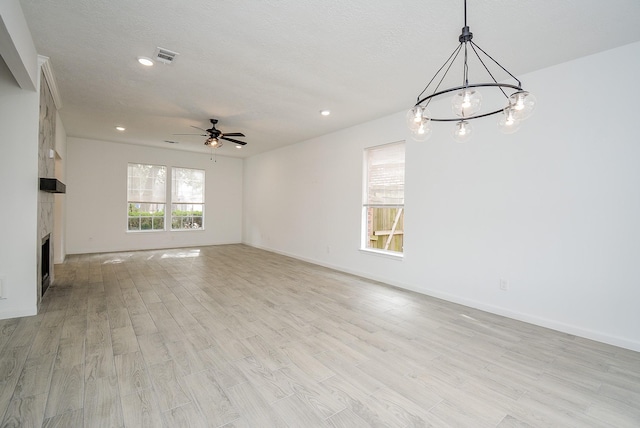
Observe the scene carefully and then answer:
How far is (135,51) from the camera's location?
296cm

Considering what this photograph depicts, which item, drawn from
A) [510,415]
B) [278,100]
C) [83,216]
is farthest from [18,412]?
[83,216]

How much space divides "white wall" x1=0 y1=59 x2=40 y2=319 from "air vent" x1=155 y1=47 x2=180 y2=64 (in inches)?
57.2

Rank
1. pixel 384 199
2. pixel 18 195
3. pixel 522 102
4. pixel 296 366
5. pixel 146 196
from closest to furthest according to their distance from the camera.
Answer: pixel 522 102 < pixel 296 366 < pixel 18 195 < pixel 384 199 < pixel 146 196

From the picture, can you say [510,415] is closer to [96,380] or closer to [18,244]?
[96,380]

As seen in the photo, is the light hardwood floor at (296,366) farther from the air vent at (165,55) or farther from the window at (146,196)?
the window at (146,196)

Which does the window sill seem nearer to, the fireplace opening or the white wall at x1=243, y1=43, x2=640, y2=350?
the white wall at x1=243, y1=43, x2=640, y2=350

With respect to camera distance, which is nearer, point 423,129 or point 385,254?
point 423,129

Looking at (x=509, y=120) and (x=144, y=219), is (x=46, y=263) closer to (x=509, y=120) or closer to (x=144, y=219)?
(x=144, y=219)

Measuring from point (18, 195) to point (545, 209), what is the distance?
5679 millimetres

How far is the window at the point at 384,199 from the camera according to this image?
4.82 metres

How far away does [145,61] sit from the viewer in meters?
3.14

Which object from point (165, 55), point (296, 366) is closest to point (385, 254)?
point (296, 366)

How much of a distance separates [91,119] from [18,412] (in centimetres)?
525

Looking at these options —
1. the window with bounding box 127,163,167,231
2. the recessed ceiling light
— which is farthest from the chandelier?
the window with bounding box 127,163,167,231
